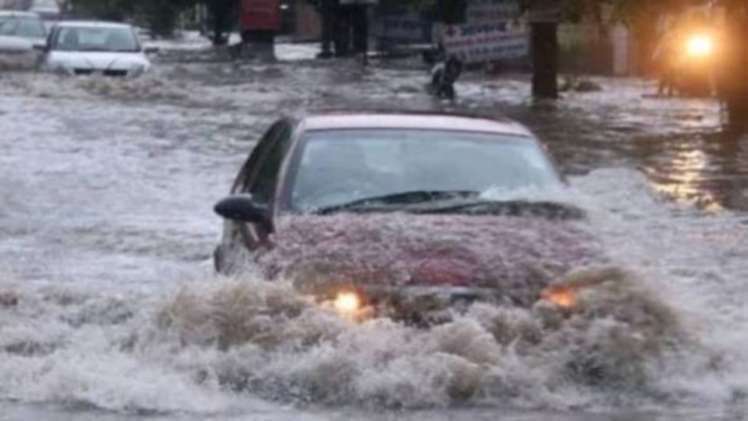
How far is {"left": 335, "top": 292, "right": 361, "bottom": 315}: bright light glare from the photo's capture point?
383 inches

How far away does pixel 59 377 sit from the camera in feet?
32.2

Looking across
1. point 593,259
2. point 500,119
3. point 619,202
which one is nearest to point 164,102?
point 619,202

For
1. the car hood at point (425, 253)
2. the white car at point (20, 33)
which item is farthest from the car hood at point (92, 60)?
the car hood at point (425, 253)

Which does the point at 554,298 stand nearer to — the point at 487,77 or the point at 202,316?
the point at 202,316

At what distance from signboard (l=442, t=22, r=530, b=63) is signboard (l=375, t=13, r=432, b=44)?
78.0ft

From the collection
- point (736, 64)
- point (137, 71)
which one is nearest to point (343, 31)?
point (137, 71)

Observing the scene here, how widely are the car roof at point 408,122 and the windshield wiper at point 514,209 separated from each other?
33.9 inches

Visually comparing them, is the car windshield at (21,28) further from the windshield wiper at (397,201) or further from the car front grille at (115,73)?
the windshield wiper at (397,201)

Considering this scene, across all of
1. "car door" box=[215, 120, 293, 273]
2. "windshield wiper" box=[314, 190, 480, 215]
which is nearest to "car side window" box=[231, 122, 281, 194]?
"car door" box=[215, 120, 293, 273]

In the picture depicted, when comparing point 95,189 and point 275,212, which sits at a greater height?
point 275,212

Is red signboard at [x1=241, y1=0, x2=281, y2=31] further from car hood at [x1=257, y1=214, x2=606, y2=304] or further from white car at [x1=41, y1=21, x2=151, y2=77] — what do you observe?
car hood at [x1=257, y1=214, x2=606, y2=304]

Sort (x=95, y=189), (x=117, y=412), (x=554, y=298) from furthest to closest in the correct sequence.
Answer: (x=95, y=189) < (x=554, y=298) < (x=117, y=412)

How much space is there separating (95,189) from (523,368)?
12003 mm

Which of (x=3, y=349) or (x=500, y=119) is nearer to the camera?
(x=3, y=349)
